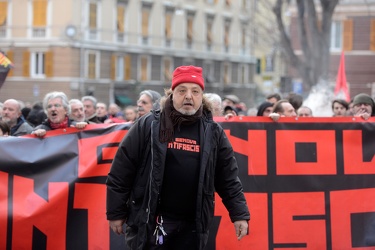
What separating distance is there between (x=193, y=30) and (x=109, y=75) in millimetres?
8803

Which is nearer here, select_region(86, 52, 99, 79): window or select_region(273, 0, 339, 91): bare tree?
select_region(273, 0, 339, 91): bare tree

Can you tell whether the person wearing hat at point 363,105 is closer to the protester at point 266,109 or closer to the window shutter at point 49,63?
the protester at point 266,109

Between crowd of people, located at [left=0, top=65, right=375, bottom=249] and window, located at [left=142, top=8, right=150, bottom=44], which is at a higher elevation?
window, located at [left=142, top=8, right=150, bottom=44]

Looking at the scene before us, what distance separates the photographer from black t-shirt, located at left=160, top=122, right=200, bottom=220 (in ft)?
16.6

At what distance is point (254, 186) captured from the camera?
24.1 feet

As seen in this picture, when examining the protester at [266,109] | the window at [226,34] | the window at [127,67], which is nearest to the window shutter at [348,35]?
the window at [127,67]

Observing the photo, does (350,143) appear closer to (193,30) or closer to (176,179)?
(176,179)

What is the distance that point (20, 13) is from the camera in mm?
43750

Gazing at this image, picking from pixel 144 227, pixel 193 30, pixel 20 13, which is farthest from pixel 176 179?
pixel 193 30

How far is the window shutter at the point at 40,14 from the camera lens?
43000mm

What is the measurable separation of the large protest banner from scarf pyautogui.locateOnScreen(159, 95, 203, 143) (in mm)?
2138

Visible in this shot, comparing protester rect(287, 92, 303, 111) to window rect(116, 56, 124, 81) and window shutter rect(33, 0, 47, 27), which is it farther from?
window rect(116, 56, 124, 81)

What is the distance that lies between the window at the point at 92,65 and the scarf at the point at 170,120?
3877 cm

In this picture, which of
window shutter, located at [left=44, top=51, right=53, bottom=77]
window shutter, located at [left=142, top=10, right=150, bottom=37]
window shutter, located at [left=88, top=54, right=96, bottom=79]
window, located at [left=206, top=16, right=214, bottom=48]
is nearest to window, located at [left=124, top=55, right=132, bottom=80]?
window shutter, located at [left=142, top=10, right=150, bottom=37]
